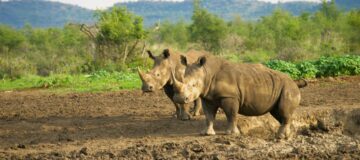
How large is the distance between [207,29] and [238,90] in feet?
101

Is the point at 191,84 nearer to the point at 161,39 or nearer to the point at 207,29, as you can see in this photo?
the point at 207,29

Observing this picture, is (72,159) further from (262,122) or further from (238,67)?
(262,122)

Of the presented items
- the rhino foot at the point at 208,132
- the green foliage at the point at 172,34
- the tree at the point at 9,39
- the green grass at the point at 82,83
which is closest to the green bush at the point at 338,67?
the green grass at the point at 82,83

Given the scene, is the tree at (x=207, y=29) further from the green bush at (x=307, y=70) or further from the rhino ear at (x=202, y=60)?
the rhino ear at (x=202, y=60)

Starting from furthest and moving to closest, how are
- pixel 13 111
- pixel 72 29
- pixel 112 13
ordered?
pixel 72 29 → pixel 112 13 → pixel 13 111

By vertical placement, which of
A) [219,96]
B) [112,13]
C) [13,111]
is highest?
Answer: [112,13]

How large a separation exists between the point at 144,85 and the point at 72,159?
343cm

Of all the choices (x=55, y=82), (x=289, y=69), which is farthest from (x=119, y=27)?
(x=289, y=69)

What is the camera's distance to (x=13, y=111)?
15.1m

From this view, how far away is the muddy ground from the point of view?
379 inches

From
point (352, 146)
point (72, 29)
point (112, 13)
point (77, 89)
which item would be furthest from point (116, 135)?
point (72, 29)

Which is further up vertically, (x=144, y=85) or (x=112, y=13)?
(x=112, y=13)

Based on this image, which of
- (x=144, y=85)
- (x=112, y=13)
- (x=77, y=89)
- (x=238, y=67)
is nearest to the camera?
(x=238, y=67)

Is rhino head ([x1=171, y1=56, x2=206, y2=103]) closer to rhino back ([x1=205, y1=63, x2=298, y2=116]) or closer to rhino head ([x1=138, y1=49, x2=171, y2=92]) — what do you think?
rhino back ([x1=205, y1=63, x2=298, y2=116])
